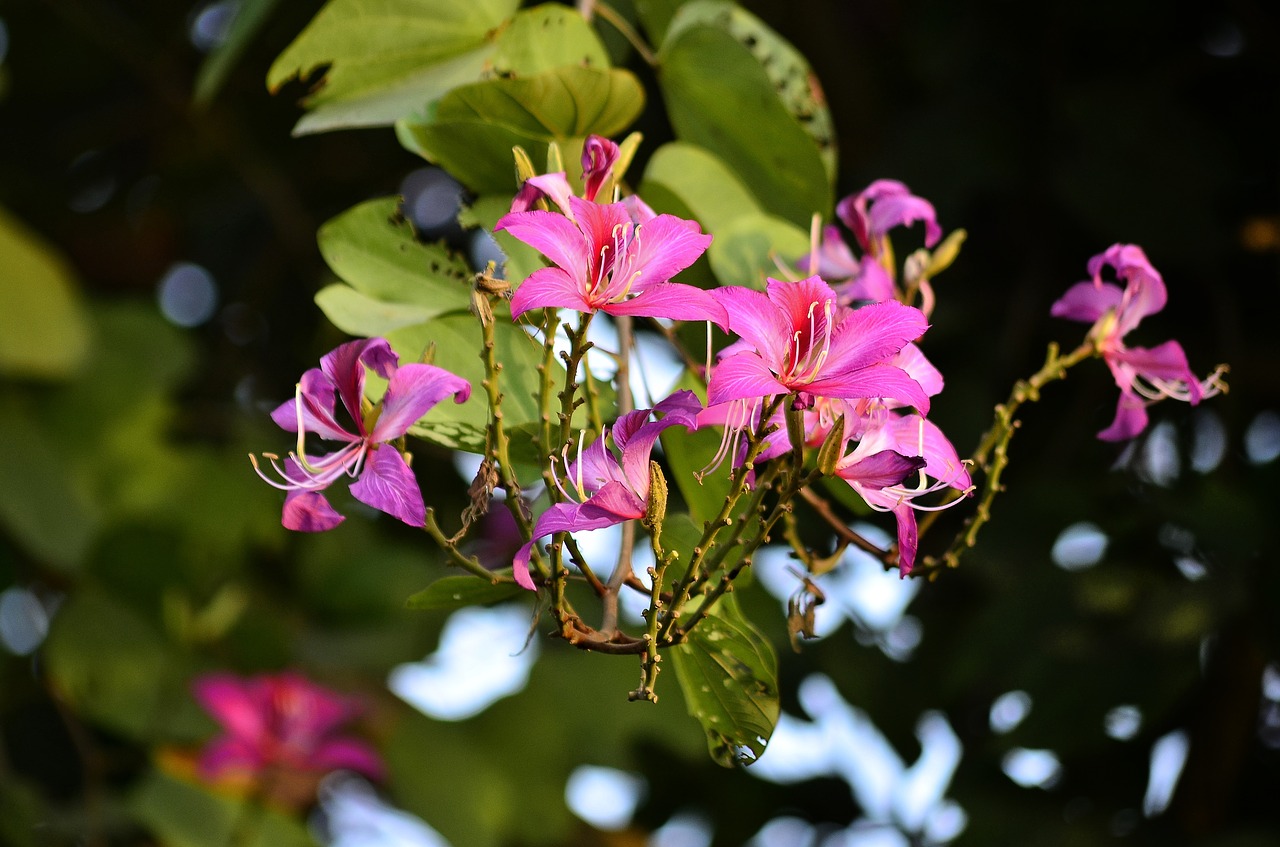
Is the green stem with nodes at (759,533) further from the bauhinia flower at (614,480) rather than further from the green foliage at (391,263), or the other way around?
the green foliage at (391,263)

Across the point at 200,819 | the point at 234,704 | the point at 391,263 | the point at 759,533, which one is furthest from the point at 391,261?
the point at 200,819

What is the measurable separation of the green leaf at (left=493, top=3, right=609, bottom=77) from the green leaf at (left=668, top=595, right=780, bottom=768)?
0.83ft

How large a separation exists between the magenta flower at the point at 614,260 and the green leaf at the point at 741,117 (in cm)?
23

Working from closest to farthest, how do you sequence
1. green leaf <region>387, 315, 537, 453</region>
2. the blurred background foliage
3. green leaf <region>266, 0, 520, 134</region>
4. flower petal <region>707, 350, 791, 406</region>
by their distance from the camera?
1. flower petal <region>707, 350, 791, 406</region>
2. green leaf <region>387, 315, 537, 453</region>
3. green leaf <region>266, 0, 520, 134</region>
4. the blurred background foliage

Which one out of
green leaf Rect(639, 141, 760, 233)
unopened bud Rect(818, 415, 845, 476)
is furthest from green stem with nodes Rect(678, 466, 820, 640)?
green leaf Rect(639, 141, 760, 233)

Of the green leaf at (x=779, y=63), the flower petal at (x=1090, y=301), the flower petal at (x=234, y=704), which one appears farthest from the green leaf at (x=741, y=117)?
the flower petal at (x=234, y=704)

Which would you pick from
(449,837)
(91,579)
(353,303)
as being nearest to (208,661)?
(91,579)

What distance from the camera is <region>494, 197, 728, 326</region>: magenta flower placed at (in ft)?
1.18

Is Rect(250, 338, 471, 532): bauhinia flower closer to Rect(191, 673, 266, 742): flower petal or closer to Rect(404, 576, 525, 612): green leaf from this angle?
Rect(404, 576, 525, 612): green leaf

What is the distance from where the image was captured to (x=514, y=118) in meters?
0.51

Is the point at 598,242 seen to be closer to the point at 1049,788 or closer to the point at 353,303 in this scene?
the point at 353,303

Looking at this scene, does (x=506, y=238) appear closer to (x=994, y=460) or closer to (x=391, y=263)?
(x=391, y=263)

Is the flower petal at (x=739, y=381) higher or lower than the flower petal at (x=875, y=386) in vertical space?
higher

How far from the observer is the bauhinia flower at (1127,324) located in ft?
1.56
